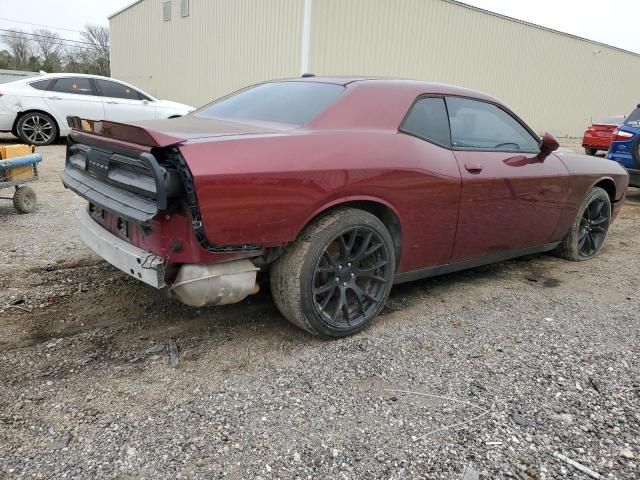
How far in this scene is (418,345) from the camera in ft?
9.53

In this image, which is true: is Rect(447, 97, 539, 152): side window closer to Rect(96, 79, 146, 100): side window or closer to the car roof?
→ the car roof

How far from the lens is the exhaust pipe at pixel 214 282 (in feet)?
8.02

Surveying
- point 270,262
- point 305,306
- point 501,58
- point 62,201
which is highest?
point 501,58

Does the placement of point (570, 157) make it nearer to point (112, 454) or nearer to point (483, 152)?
point (483, 152)

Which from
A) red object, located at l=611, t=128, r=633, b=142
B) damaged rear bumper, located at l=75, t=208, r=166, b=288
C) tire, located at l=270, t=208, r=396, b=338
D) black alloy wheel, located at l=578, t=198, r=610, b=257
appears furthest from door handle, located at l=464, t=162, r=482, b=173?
red object, located at l=611, t=128, r=633, b=142

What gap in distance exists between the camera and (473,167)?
11.0 ft

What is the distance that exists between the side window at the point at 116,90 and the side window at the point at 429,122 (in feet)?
29.9

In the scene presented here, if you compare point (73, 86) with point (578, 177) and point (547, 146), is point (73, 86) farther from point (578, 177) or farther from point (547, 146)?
point (578, 177)

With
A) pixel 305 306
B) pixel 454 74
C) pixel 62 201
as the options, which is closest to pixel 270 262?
pixel 305 306

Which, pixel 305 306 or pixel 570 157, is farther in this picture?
pixel 570 157

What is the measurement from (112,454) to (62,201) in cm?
485

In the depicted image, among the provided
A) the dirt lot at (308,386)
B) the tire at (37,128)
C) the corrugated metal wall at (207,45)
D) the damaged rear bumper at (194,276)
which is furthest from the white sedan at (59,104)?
the damaged rear bumper at (194,276)

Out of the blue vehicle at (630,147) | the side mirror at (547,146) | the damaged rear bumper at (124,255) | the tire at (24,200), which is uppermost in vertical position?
the side mirror at (547,146)

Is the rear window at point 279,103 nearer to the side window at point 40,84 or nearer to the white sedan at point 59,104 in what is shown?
the white sedan at point 59,104
